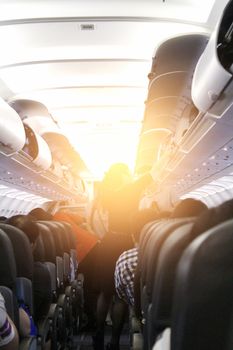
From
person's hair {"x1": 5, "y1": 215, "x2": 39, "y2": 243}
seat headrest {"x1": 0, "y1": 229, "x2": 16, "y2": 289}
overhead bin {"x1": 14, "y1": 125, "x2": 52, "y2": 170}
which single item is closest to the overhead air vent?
overhead bin {"x1": 14, "y1": 125, "x2": 52, "y2": 170}

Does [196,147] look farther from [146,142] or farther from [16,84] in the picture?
[146,142]

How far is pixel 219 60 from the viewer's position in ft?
7.31

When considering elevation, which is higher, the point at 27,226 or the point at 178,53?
the point at 178,53

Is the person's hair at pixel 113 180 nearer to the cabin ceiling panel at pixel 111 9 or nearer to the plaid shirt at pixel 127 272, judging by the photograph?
the plaid shirt at pixel 127 272

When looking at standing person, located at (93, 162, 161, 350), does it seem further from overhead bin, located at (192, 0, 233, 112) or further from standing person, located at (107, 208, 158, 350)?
overhead bin, located at (192, 0, 233, 112)

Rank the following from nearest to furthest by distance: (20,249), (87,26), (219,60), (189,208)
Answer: (219,60)
(20,249)
(189,208)
(87,26)

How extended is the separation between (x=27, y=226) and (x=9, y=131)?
1091 mm

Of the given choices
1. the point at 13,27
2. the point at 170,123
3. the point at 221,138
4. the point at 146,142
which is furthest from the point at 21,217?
the point at 146,142

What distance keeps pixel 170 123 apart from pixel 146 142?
60.7 inches

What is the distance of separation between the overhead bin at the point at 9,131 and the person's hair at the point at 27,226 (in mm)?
889

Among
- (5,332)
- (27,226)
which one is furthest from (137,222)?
(5,332)

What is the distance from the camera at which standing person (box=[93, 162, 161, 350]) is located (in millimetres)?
5031

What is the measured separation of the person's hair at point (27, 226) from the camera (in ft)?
11.0

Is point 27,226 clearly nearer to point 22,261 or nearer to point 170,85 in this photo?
point 22,261
